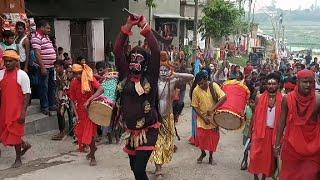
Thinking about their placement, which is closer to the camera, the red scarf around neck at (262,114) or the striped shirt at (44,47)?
the red scarf around neck at (262,114)

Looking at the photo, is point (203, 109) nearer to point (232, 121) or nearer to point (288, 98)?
point (232, 121)

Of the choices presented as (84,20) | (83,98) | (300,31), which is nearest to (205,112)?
(83,98)

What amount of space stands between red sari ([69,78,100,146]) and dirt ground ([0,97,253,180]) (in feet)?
1.31

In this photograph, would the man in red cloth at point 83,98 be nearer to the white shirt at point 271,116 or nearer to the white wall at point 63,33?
the white shirt at point 271,116

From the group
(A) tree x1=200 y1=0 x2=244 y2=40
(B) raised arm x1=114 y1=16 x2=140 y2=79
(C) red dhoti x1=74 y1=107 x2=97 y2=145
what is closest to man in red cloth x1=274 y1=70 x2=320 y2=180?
(B) raised arm x1=114 y1=16 x2=140 y2=79

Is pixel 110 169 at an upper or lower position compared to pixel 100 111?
lower

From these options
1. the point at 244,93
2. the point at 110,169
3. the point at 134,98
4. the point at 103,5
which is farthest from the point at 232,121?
the point at 103,5

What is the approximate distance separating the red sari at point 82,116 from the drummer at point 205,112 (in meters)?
1.62

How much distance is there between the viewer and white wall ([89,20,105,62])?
16.0 metres

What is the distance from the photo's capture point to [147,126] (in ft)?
16.9

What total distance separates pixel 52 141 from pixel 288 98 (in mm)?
4930

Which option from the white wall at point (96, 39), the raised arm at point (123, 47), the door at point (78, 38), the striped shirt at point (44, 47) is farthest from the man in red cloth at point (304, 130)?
the white wall at point (96, 39)

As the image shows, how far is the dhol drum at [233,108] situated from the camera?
7641 mm

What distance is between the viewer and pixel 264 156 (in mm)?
6496
